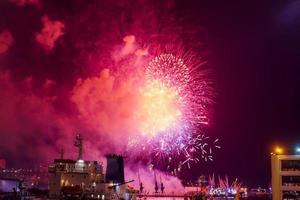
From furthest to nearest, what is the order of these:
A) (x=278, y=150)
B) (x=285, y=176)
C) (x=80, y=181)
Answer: (x=80, y=181), (x=278, y=150), (x=285, y=176)

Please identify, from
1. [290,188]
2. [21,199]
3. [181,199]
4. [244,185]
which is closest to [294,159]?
[290,188]

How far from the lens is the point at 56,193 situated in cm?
5147

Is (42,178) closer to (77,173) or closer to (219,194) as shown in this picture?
(77,173)

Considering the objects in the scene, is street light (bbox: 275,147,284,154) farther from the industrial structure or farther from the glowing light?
the industrial structure

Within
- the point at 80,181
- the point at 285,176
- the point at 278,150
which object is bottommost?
the point at 80,181

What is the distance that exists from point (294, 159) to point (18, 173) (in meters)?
44.9

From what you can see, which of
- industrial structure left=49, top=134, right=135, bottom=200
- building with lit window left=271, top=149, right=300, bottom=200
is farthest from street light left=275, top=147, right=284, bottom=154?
industrial structure left=49, top=134, right=135, bottom=200

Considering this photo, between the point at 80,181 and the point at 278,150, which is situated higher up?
the point at 278,150

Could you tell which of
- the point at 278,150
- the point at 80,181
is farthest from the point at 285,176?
the point at 80,181

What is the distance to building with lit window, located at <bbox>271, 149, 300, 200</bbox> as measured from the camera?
49906 mm

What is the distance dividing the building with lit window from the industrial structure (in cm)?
1973

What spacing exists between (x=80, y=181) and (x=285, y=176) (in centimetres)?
2313

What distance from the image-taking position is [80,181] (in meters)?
53.6

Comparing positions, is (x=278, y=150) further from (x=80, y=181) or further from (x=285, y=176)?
(x=80, y=181)
